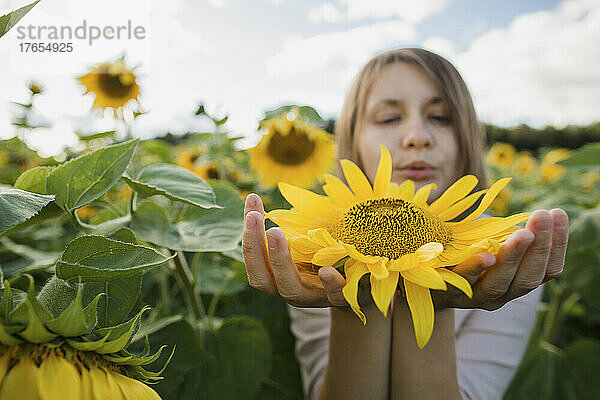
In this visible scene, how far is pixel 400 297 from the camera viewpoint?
53 centimetres

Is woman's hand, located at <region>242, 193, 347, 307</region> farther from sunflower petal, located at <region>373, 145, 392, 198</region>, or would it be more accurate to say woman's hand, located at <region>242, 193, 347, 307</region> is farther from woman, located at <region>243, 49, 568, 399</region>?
sunflower petal, located at <region>373, 145, 392, 198</region>

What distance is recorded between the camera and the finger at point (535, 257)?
0.41 m

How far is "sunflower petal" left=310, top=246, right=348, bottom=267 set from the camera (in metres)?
0.43

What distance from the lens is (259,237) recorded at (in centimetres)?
44

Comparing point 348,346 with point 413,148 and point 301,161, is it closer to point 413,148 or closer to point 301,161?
point 413,148

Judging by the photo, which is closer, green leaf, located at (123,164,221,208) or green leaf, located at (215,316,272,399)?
green leaf, located at (123,164,221,208)

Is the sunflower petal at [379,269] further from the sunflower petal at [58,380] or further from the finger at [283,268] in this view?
the sunflower petal at [58,380]

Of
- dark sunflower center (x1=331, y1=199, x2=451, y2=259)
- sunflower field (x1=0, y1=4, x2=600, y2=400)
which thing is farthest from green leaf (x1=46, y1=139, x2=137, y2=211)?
dark sunflower center (x1=331, y1=199, x2=451, y2=259)

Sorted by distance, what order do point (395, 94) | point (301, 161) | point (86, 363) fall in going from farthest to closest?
point (301, 161)
point (395, 94)
point (86, 363)

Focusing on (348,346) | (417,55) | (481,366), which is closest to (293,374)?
(481,366)

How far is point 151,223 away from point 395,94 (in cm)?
58

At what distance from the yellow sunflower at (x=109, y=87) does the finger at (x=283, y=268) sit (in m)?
1.25

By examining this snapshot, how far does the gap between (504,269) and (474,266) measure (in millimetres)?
30

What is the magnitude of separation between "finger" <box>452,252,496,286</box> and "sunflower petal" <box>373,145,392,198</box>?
0.63 ft
